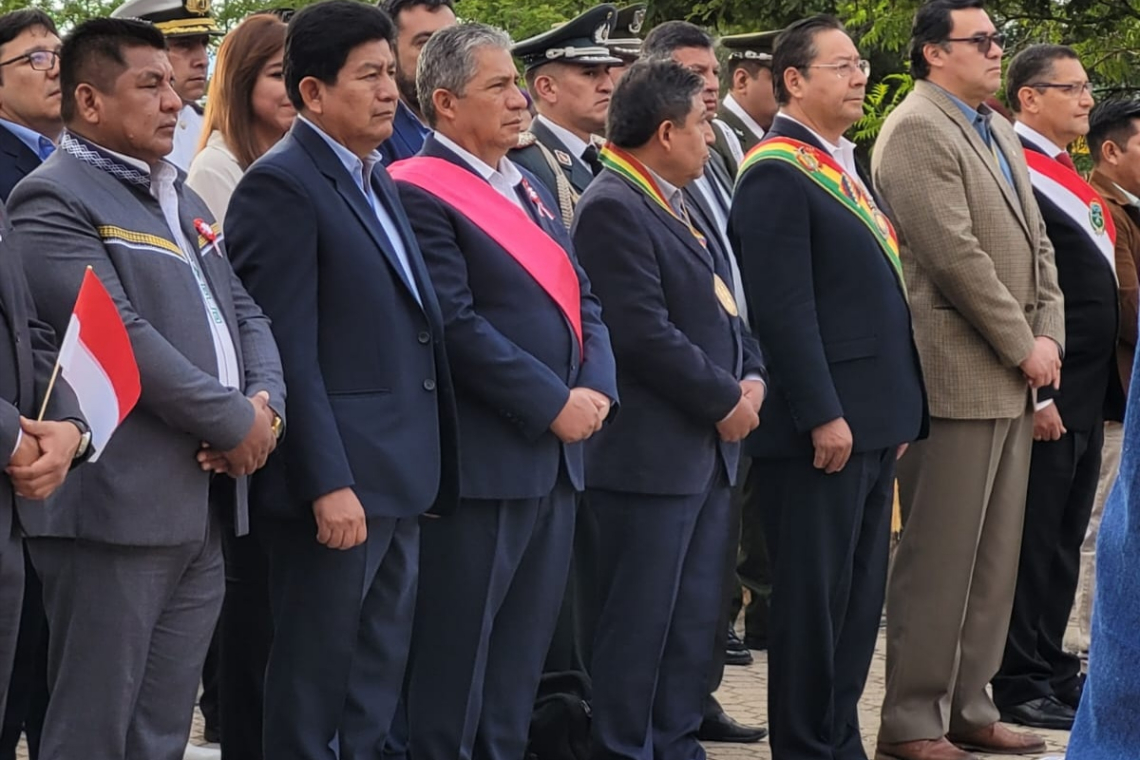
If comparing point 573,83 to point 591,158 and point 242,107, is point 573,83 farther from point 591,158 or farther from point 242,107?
point 242,107

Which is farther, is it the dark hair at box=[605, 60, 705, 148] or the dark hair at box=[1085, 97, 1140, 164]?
the dark hair at box=[1085, 97, 1140, 164]

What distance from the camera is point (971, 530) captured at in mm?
5957

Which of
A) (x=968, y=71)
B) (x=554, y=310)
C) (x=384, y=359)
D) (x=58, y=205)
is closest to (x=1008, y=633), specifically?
(x=968, y=71)

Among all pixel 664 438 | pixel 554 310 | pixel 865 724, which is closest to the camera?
pixel 554 310

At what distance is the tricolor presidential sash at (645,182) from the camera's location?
17.6 ft

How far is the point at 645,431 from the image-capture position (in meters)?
5.29

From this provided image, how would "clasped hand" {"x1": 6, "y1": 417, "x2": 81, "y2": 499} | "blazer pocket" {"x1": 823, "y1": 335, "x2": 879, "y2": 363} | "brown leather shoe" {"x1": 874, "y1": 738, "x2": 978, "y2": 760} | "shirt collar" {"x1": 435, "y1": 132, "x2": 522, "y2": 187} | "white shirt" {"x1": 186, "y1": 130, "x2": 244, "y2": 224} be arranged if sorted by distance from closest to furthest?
"clasped hand" {"x1": 6, "y1": 417, "x2": 81, "y2": 499} → "shirt collar" {"x1": 435, "y1": 132, "x2": 522, "y2": 187} → "white shirt" {"x1": 186, "y1": 130, "x2": 244, "y2": 224} → "blazer pocket" {"x1": 823, "y1": 335, "x2": 879, "y2": 363} → "brown leather shoe" {"x1": 874, "y1": 738, "x2": 978, "y2": 760}

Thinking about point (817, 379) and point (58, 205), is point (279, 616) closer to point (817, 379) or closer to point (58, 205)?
point (58, 205)

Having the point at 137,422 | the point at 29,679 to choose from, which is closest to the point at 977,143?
the point at 137,422

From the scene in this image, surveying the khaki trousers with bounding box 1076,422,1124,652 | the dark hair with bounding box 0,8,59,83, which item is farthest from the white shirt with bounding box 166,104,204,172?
the khaki trousers with bounding box 1076,422,1124,652

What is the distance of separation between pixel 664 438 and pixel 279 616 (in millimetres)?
1273

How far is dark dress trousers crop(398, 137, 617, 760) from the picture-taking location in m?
4.74

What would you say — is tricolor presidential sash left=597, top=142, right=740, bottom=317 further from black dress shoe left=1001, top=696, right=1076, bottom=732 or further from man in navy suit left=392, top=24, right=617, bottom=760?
black dress shoe left=1001, top=696, right=1076, bottom=732

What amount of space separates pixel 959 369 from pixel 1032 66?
165cm
